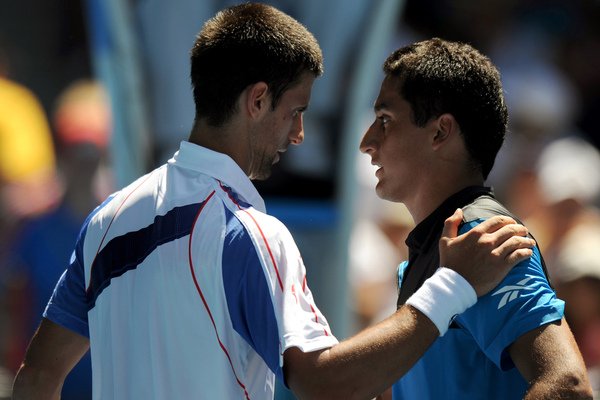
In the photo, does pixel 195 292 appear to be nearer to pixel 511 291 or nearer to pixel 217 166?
pixel 217 166

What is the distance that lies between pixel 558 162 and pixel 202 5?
2.63 meters

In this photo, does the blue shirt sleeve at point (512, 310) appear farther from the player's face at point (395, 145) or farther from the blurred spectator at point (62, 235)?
the blurred spectator at point (62, 235)

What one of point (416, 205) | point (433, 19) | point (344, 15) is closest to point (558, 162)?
point (433, 19)

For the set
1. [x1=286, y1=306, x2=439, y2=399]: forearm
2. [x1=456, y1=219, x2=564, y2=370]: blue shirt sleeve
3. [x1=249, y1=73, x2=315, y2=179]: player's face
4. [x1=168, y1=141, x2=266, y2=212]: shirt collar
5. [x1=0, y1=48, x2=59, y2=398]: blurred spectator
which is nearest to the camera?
[x1=286, y1=306, x2=439, y2=399]: forearm

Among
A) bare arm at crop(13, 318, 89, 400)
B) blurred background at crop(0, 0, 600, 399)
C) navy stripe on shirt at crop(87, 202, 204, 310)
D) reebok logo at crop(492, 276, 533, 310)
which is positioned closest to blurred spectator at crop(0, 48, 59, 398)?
blurred background at crop(0, 0, 600, 399)

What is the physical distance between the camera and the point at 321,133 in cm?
446

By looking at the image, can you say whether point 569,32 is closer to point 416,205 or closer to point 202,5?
point 202,5

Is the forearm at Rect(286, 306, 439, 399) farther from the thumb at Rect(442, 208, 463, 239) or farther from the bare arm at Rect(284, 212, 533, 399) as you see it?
the thumb at Rect(442, 208, 463, 239)

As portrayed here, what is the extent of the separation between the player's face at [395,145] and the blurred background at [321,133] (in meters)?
1.54

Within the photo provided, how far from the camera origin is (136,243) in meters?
2.46

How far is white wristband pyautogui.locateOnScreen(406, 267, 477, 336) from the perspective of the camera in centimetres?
232

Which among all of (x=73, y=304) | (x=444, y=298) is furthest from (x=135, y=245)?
(x=444, y=298)

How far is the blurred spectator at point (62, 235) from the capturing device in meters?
5.39

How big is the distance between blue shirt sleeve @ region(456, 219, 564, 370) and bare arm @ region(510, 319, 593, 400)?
0.02 m
